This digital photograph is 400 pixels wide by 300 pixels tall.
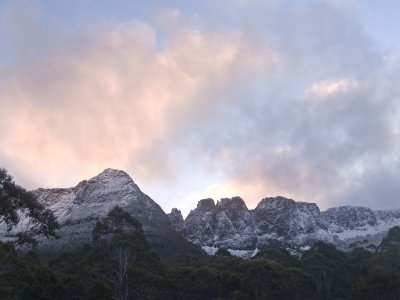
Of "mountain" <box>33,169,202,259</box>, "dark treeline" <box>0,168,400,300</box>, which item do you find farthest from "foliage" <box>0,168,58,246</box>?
"mountain" <box>33,169,202,259</box>

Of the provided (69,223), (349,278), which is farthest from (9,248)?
(69,223)

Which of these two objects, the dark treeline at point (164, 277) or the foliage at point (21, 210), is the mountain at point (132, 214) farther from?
the foliage at point (21, 210)

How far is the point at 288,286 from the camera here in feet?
256

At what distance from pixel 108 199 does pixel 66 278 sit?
13240cm

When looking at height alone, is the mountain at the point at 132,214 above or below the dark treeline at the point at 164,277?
above

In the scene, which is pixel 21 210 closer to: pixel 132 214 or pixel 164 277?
pixel 164 277

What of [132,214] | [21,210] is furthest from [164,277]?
[132,214]

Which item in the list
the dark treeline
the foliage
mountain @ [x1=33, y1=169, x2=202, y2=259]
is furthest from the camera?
mountain @ [x1=33, y1=169, x2=202, y2=259]

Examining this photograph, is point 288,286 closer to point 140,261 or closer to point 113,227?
point 140,261

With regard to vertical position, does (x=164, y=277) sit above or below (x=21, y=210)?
below

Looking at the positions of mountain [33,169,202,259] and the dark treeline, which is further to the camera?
mountain [33,169,202,259]

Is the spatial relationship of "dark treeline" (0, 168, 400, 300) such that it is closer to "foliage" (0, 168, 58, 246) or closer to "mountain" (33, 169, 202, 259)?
"foliage" (0, 168, 58, 246)

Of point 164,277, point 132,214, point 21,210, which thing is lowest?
point 164,277

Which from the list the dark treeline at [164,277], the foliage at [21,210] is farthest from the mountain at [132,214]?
the foliage at [21,210]
